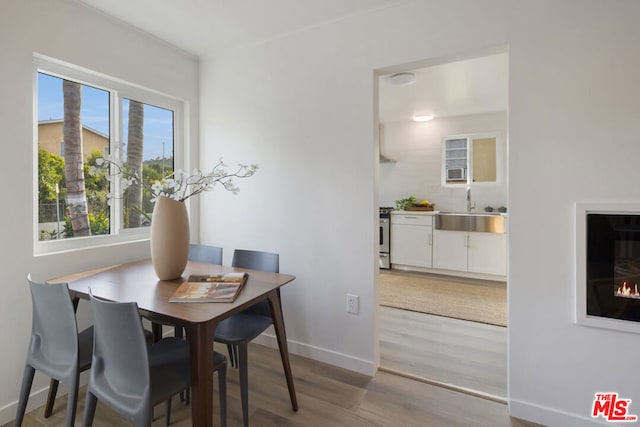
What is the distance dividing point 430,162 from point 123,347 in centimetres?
508

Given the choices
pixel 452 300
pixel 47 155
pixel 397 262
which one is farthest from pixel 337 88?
pixel 397 262

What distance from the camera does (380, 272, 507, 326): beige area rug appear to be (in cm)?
329

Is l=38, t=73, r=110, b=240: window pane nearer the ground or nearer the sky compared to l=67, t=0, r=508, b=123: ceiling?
nearer the ground

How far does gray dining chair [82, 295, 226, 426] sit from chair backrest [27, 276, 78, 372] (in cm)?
21

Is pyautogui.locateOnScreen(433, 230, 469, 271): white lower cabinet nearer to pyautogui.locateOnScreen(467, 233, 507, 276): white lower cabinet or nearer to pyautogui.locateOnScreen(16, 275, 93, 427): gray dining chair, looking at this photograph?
pyautogui.locateOnScreen(467, 233, 507, 276): white lower cabinet

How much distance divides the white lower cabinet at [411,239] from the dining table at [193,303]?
3514mm

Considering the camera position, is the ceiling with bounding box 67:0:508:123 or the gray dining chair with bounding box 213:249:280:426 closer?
A: the gray dining chair with bounding box 213:249:280:426

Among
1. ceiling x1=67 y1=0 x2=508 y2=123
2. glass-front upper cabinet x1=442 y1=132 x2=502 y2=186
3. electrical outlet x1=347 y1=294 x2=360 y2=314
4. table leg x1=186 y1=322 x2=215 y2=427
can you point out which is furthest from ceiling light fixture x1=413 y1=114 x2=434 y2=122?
table leg x1=186 y1=322 x2=215 y2=427

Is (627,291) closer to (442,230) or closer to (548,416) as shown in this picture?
(548,416)

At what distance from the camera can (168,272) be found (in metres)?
1.80

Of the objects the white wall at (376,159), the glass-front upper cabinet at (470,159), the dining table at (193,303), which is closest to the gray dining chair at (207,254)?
the dining table at (193,303)

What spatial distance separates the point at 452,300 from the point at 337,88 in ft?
9.18

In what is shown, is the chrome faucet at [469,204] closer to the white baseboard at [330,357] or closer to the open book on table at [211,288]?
the white baseboard at [330,357]

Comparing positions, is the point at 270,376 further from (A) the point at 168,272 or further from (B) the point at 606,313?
(B) the point at 606,313
